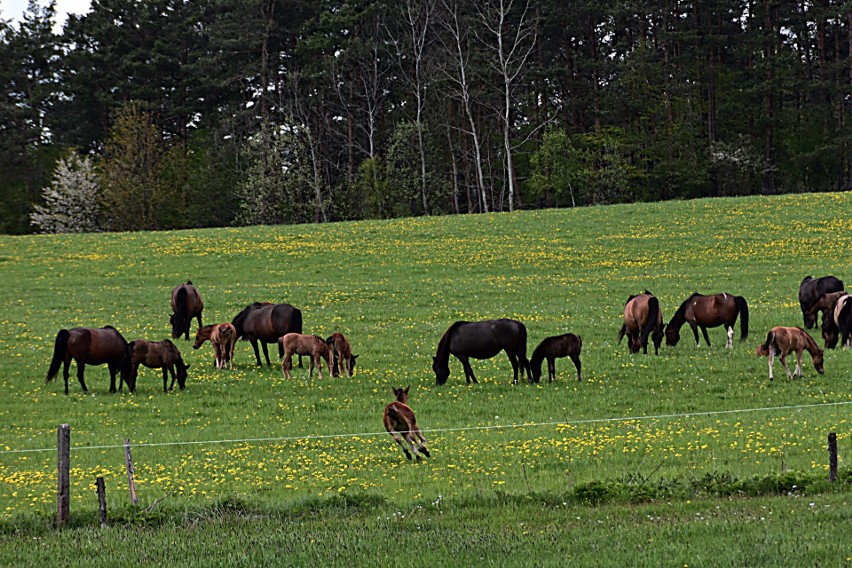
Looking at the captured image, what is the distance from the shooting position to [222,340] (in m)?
23.0

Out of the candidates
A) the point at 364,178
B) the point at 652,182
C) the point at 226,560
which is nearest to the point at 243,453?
the point at 226,560

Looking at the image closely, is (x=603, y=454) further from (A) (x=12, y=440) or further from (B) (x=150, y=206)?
(B) (x=150, y=206)

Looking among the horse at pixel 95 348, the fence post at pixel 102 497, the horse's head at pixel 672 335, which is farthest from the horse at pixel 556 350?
the fence post at pixel 102 497

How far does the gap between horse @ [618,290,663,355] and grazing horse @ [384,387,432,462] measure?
1133 centimetres

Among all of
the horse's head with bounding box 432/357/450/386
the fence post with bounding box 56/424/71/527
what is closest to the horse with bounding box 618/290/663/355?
the horse's head with bounding box 432/357/450/386

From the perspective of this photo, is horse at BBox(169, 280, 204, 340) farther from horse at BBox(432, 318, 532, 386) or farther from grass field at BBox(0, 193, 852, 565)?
horse at BBox(432, 318, 532, 386)

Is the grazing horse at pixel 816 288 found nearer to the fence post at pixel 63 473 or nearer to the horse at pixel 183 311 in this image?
the horse at pixel 183 311

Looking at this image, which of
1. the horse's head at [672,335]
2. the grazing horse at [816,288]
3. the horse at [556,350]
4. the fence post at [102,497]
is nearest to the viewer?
the fence post at [102,497]

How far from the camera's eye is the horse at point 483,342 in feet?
67.7

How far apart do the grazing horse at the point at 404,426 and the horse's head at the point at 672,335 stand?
41.0 ft

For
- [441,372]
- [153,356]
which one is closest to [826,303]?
[441,372]

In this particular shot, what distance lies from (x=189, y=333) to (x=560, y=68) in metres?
52.3

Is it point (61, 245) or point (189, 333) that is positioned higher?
point (61, 245)

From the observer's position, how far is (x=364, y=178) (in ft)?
238
